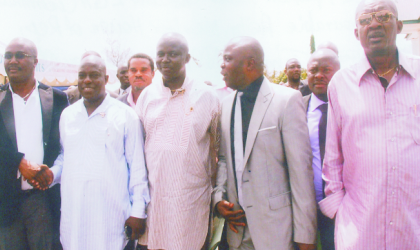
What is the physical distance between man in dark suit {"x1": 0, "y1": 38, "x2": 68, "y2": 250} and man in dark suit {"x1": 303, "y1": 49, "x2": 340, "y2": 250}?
2.24m

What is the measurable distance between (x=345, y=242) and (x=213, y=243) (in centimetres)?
98

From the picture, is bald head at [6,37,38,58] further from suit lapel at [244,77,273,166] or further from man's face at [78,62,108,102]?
suit lapel at [244,77,273,166]

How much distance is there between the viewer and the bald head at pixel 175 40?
2.60m

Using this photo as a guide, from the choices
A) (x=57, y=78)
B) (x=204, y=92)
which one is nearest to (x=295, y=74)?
(x=204, y=92)

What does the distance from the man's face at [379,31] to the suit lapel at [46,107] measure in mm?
2673

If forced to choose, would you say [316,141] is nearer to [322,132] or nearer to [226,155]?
[322,132]

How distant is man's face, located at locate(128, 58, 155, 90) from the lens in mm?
4066

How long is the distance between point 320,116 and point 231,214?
1081 mm

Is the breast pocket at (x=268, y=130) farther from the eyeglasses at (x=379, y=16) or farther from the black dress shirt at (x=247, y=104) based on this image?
the eyeglasses at (x=379, y=16)

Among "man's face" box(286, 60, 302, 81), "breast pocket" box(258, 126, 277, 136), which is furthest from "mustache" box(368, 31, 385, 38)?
"man's face" box(286, 60, 302, 81)

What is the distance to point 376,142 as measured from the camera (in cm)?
182

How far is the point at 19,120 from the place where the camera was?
109 inches

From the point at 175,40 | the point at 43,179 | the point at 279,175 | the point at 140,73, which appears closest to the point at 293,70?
the point at 140,73

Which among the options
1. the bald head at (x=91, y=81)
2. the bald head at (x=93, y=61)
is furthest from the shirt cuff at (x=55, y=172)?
the bald head at (x=93, y=61)
